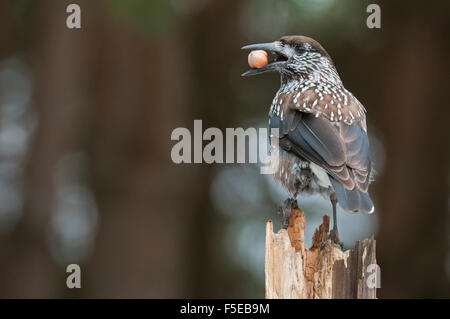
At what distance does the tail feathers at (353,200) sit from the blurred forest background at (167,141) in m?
4.41

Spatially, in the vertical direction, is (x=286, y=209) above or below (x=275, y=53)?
below

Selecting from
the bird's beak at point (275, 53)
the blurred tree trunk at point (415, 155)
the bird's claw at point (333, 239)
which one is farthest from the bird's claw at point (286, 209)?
the blurred tree trunk at point (415, 155)

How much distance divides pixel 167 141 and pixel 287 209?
4.10m

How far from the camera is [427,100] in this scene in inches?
412

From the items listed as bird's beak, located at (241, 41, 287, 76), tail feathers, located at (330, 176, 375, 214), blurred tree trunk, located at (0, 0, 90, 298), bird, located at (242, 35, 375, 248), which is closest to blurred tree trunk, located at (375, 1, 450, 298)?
bird, located at (242, 35, 375, 248)

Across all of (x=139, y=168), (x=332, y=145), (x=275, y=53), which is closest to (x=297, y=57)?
(x=275, y=53)

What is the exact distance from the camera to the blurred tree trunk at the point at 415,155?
10211 millimetres

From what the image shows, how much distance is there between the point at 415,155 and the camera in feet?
33.9

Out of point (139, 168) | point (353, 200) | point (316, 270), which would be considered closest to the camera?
point (316, 270)

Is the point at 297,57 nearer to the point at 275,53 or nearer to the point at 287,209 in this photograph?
the point at 275,53

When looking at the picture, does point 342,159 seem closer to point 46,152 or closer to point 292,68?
point 292,68

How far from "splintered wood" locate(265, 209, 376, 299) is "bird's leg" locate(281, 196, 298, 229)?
21.0 inches

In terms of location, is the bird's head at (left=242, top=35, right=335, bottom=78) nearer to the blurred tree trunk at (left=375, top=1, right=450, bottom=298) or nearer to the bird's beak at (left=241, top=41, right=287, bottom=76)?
the bird's beak at (left=241, top=41, right=287, bottom=76)

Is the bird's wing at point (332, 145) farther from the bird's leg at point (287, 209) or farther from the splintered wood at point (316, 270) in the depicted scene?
the splintered wood at point (316, 270)
